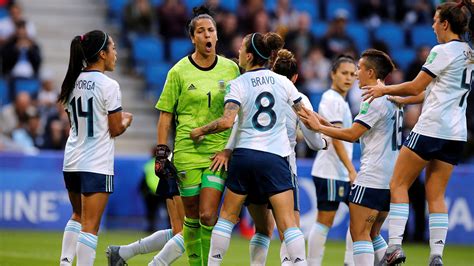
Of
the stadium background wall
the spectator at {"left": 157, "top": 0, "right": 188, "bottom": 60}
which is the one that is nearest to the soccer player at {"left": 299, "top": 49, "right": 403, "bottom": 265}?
the stadium background wall

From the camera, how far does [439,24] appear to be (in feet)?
32.1

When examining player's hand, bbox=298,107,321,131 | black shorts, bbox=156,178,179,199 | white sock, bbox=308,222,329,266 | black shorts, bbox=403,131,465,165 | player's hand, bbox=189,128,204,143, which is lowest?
white sock, bbox=308,222,329,266

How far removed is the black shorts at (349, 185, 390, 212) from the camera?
9.54 metres

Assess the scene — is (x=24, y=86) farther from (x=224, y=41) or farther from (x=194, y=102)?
(x=194, y=102)

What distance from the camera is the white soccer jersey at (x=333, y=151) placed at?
36.7ft

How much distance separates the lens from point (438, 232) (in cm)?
978

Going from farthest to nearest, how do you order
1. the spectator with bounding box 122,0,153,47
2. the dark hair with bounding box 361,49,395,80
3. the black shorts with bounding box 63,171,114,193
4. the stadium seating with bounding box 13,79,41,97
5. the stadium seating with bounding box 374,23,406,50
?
the stadium seating with bounding box 374,23,406,50, the spectator with bounding box 122,0,153,47, the stadium seating with bounding box 13,79,41,97, the dark hair with bounding box 361,49,395,80, the black shorts with bounding box 63,171,114,193

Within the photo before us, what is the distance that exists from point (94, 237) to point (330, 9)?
47.9 ft

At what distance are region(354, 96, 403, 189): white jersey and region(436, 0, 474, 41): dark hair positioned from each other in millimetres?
957

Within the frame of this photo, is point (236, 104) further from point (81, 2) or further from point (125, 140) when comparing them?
point (81, 2)

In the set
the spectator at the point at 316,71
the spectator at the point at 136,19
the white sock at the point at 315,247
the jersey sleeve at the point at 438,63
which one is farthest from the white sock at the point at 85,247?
the spectator at the point at 136,19

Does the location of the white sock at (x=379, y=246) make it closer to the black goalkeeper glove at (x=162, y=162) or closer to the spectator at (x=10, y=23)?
the black goalkeeper glove at (x=162, y=162)

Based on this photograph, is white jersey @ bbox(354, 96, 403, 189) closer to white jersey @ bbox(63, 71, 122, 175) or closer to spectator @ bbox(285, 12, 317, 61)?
white jersey @ bbox(63, 71, 122, 175)

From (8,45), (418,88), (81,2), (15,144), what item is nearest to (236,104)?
(418,88)
